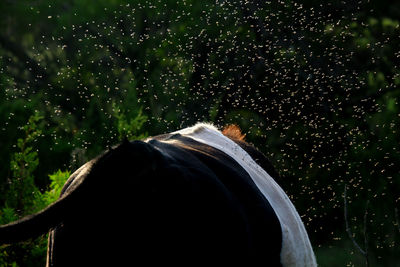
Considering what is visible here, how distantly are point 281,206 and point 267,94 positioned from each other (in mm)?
5525

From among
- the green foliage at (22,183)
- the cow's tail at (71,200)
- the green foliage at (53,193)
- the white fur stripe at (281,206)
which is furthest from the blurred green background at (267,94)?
the cow's tail at (71,200)

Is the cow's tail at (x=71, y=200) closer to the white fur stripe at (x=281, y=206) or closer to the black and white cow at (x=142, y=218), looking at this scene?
the black and white cow at (x=142, y=218)

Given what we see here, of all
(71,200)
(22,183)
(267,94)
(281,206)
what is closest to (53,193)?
(22,183)

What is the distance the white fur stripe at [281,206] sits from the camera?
2857mm

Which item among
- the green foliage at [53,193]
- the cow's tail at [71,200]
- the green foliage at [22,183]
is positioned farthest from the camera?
the green foliage at [22,183]

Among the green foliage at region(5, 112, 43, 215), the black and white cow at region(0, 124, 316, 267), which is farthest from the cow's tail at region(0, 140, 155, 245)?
the green foliage at region(5, 112, 43, 215)

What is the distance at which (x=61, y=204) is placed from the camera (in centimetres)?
198

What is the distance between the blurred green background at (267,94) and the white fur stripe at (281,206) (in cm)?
426

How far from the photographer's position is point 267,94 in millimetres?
8523

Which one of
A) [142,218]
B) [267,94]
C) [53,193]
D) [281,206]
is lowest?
[53,193]

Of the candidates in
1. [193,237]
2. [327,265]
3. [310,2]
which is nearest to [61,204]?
[193,237]

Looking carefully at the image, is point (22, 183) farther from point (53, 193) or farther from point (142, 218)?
point (142, 218)

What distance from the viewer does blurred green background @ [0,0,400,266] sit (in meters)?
8.32

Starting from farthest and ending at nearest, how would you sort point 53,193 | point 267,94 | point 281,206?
point 267,94 → point 53,193 → point 281,206
